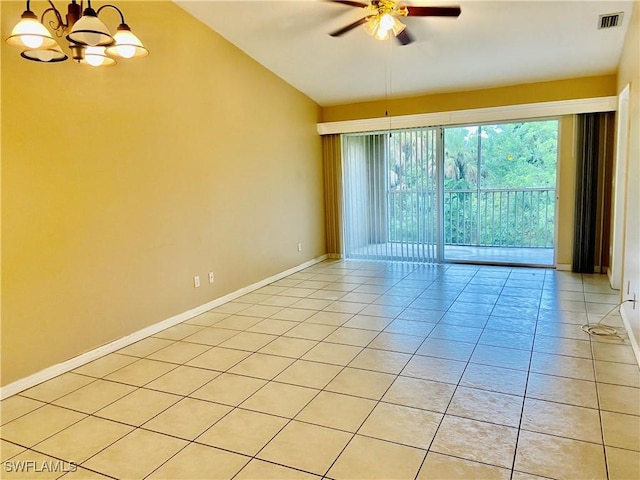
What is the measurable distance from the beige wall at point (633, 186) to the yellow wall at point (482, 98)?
128cm

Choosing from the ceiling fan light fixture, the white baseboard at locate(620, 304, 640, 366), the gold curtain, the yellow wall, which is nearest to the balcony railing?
the gold curtain

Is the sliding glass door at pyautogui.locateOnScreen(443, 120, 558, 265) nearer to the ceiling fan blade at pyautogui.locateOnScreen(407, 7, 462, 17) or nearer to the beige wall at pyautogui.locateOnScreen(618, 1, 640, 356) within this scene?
the beige wall at pyautogui.locateOnScreen(618, 1, 640, 356)

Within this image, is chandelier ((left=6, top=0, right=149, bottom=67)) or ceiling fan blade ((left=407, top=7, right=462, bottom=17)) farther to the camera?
ceiling fan blade ((left=407, top=7, right=462, bottom=17))

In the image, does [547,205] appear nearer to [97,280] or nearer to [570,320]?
[570,320]

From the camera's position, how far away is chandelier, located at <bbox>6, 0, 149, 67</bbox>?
2.10 metres

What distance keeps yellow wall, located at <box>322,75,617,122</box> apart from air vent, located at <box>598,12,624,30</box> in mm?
1309

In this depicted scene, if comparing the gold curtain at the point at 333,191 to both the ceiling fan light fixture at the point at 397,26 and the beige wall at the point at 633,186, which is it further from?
the beige wall at the point at 633,186

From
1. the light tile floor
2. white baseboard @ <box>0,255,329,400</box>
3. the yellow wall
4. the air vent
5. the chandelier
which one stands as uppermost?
the air vent

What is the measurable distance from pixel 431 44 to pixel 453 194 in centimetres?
353

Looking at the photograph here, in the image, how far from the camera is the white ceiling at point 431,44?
3.85 metres

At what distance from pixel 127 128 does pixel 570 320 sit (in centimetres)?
402

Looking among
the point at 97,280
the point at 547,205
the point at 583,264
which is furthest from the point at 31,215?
the point at 547,205

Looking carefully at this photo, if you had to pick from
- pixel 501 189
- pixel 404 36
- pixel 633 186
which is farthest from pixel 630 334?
pixel 501 189

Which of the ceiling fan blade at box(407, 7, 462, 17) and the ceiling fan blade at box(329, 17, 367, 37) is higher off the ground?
the ceiling fan blade at box(329, 17, 367, 37)
